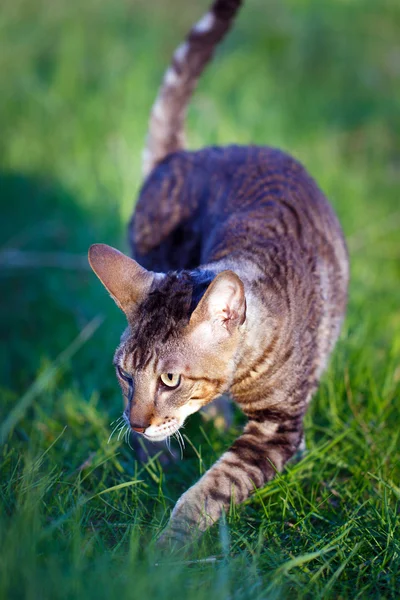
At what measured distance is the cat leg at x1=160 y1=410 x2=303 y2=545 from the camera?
2342 millimetres

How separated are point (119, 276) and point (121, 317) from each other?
1.75m

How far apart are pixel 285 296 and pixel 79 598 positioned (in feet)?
4.41

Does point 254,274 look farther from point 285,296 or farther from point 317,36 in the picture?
point 317,36

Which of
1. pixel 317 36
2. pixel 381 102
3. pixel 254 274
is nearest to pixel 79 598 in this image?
pixel 254 274

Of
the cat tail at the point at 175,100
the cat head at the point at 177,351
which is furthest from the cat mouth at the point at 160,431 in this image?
the cat tail at the point at 175,100

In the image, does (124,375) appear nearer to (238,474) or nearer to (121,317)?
(238,474)

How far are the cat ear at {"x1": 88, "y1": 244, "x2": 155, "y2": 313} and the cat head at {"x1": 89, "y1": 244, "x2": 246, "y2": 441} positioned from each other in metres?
0.05

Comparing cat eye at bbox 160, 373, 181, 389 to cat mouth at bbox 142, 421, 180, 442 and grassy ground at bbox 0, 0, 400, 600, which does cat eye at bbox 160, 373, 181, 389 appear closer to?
cat mouth at bbox 142, 421, 180, 442

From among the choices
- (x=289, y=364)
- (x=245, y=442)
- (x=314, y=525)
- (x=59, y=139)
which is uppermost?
(x=59, y=139)

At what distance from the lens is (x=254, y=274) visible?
2646 millimetres

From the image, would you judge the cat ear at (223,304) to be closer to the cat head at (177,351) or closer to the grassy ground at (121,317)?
the cat head at (177,351)

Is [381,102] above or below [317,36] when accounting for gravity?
below

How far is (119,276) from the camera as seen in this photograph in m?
2.49

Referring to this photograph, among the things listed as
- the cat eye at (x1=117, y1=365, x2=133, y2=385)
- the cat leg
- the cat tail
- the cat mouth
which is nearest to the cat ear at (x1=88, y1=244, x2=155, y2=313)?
the cat eye at (x1=117, y1=365, x2=133, y2=385)
